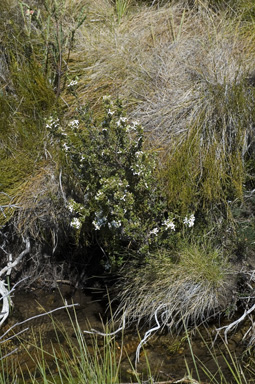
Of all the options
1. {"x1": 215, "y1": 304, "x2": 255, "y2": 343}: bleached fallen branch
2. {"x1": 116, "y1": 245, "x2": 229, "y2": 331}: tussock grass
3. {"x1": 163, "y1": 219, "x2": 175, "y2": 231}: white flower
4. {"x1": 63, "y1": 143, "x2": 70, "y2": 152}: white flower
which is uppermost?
{"x1": 63, "y1": 143, "x2": 70, "y2": 152}: white flower

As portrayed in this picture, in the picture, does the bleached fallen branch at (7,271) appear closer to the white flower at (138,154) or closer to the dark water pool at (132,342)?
the dark water pool at (132,342)

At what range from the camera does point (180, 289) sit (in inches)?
129

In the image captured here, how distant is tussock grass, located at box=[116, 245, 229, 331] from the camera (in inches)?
128

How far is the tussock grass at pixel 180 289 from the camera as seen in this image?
10.7ft

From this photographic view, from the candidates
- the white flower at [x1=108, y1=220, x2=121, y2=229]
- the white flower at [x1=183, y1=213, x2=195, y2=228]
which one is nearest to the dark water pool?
the white flower at [x1=108, y1=220, x2=121, y2=229]

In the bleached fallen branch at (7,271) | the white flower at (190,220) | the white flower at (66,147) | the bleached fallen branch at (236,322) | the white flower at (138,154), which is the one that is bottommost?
the bleached fallen branch at (236,322)

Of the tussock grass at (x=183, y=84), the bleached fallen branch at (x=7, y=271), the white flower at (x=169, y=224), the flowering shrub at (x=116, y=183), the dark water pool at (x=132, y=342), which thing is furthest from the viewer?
the tussock grass at (x=183, y=84)

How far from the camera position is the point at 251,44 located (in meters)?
4.29

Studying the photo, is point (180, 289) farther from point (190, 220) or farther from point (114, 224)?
point (114, 224)

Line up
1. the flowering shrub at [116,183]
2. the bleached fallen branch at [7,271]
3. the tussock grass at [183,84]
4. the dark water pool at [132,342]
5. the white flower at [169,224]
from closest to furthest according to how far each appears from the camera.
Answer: the dark water pool at [132,342], the flowering shrub at [116,183], the white flower at [169,224], the bleached fallen branch at [7,271], the tussock grass at [183,84]

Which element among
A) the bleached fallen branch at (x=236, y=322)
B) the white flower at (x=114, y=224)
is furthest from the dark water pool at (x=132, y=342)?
the white flower at (x=114, y=224)

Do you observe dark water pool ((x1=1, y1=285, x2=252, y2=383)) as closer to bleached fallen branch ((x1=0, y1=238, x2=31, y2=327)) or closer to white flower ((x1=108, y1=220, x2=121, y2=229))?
bleached fallen branch ((x1=0, y1=238, x2=31, y2=327))

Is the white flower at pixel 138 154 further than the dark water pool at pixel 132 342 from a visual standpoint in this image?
Yes

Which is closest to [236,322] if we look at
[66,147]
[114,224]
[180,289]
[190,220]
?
[180,289]
